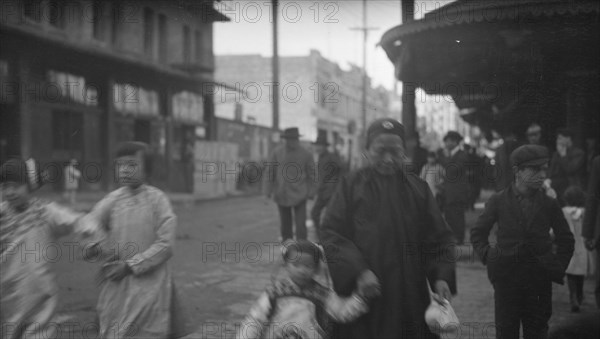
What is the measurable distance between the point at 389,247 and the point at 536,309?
1.62 m

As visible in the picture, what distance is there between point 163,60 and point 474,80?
19.0 m

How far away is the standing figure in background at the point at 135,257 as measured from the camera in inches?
172

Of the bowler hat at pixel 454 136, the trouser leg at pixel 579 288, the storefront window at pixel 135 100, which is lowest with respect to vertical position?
A: the trouser leg at pixel 579 288

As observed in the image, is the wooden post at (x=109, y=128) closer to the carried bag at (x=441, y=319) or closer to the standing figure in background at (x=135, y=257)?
the standing figure in background at (x=135, y=257)

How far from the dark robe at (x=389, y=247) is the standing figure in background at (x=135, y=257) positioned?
1.25m

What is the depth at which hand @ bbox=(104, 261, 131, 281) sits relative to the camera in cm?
431

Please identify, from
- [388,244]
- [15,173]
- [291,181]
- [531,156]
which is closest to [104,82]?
[291,181]

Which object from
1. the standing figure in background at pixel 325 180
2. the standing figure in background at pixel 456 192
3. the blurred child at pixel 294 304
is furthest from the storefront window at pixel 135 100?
the blurred child at pixel 294 304

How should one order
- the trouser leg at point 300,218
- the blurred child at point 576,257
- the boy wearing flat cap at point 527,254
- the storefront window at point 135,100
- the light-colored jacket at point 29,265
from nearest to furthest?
the light-colored jacket at point 29,265, the boy wearing flat cap at point 527,254, the blurred child at point 576,257, the trouser leg at point 300,218, the storefront window at point 135,100

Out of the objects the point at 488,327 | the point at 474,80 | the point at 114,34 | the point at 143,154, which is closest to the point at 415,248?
the point at 143,154

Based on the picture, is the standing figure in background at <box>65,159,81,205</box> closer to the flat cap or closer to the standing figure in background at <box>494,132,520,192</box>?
the standing figure in background at <box>494,132,520,192</box>

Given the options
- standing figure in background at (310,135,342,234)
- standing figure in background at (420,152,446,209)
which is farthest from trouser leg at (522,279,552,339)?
standing figure in background at (420,152,446,209)

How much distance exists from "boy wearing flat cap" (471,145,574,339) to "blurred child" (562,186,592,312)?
2.13 meters

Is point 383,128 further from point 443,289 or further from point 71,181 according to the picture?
point 71,181
